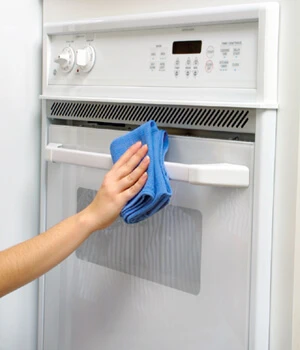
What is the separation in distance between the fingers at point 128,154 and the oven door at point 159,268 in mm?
69

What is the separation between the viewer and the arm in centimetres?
88

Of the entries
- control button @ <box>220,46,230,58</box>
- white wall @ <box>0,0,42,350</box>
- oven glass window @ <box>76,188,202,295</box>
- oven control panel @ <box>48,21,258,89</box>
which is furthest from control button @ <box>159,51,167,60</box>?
white wall @ <box>0,0,42,350</box>

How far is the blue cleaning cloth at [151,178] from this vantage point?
855 millimetres

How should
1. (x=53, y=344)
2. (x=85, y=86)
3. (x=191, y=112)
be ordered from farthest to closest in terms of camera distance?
(x=53, y=344)
(x=85, y=86)
(x=191, y=112)

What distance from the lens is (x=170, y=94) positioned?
930 millimetres

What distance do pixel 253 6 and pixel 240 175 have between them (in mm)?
230

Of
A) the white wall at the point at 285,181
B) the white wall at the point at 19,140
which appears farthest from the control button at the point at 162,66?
the white wall at the point at 19,140

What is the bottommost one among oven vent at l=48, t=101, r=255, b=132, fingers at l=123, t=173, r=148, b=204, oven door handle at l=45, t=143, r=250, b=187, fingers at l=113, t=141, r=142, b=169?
fingers at l=123, t=173, r=148, b=204

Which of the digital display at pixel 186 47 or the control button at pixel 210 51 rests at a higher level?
the digital display at pixel 186 47

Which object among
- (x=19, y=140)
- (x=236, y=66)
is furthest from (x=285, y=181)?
(x=19, y=140)

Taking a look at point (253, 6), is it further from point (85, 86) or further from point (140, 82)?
point (85, 86)

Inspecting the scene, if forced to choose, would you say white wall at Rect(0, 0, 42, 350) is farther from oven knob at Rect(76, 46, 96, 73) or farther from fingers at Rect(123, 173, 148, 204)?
fingers at Rect(123, 173, 148, 204)

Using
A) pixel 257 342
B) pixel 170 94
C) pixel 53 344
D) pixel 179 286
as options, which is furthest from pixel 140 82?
pixel 53 344

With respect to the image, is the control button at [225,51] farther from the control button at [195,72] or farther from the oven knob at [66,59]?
the oven knob at [66,59]
